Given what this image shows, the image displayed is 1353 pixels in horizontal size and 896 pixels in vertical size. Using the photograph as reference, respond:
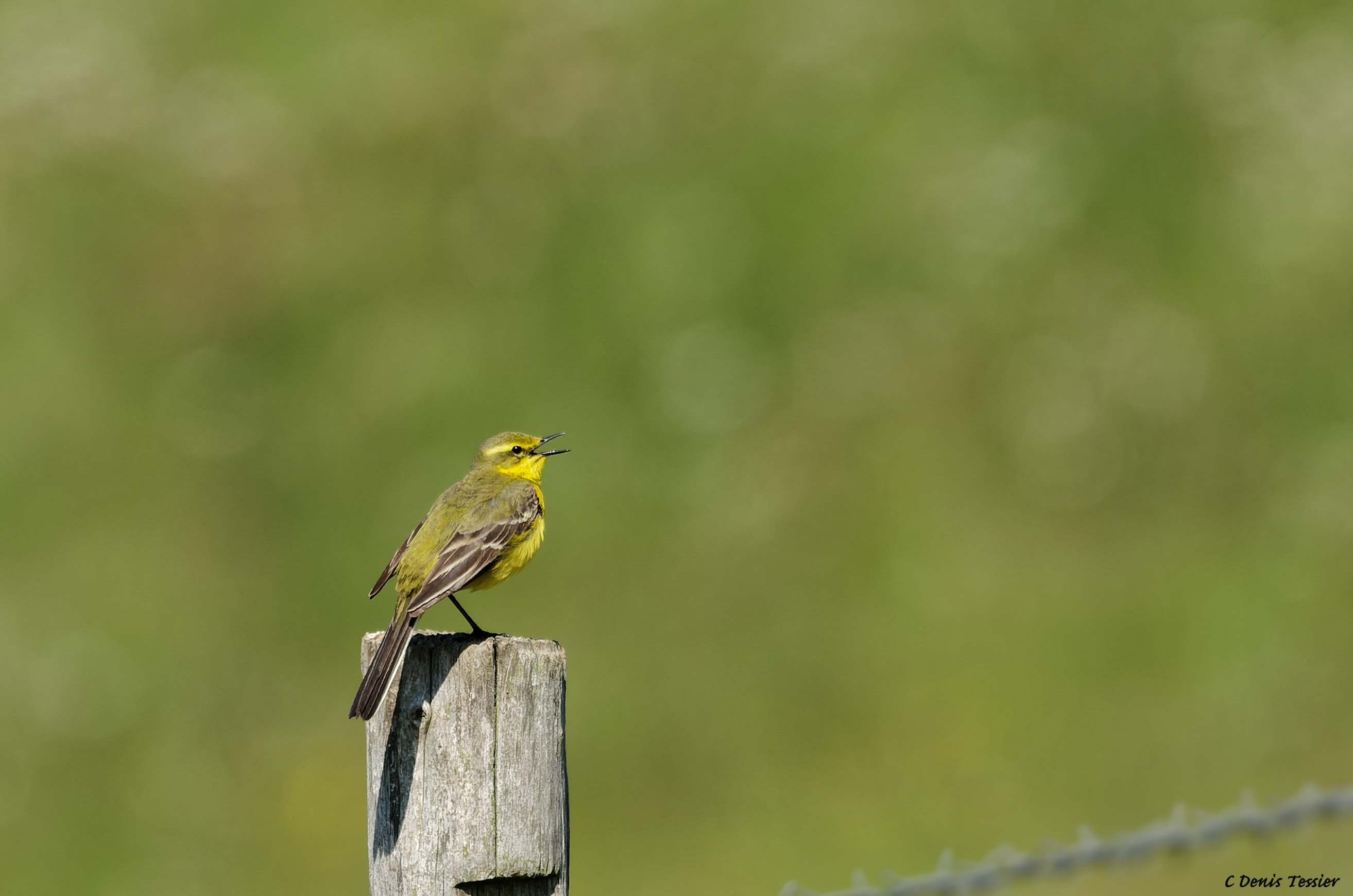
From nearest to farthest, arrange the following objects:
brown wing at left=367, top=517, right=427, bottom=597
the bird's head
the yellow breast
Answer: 1. brown wing at left=367, top=517, right=427, bottom=597
2. the yellow breast
3. the bird's head

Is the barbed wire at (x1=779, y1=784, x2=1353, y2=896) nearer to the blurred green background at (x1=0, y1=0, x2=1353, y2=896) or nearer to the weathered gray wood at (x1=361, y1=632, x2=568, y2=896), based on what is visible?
the weathered gray wood at (x1=361, y1=632, x2=568, y2=896)

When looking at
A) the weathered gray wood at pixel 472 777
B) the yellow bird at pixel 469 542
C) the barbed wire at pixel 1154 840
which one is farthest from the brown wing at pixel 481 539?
the barbed wire at pixel 1154 840

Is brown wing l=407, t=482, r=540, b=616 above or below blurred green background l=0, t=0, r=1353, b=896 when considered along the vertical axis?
below

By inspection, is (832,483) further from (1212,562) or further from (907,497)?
(1212,562)

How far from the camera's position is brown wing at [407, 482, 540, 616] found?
6578 mm

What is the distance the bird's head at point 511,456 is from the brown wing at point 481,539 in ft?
2.01

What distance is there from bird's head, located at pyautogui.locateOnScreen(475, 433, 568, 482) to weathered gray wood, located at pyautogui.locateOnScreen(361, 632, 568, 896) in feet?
12.0

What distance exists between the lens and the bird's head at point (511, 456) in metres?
8.30

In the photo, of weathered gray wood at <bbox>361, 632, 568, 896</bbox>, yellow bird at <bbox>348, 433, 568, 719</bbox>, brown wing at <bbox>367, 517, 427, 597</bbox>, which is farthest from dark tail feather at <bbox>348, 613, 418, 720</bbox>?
brown wing at <bbox>367, 517, 427, 597</bbox>

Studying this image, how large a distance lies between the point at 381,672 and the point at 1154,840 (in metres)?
2.63

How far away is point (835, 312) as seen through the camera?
640 inches

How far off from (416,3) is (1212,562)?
13.2m

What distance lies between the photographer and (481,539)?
277 inches

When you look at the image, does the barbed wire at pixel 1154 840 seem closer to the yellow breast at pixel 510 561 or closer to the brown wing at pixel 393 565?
the brown wing at pixel 393 565
